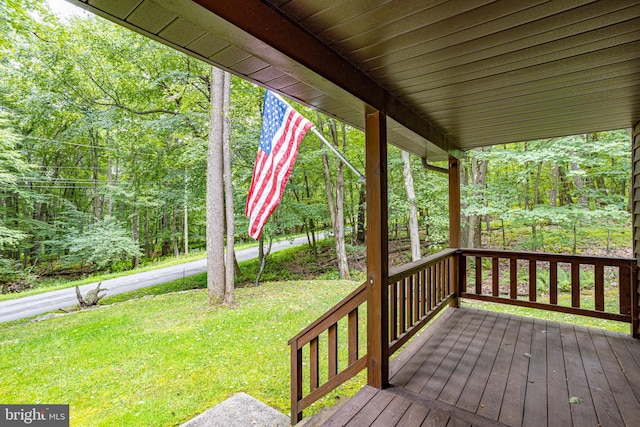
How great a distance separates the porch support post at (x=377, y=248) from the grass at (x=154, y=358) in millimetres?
1520

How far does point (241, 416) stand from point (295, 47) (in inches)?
123

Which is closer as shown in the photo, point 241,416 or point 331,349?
point 331,349

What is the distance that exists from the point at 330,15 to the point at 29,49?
965 cm

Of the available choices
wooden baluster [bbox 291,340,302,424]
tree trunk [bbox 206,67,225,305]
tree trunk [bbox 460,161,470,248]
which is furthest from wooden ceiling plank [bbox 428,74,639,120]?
tree trunk [bbox 460,161,470,248]

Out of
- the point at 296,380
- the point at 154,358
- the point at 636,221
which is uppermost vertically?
the point at 636,221

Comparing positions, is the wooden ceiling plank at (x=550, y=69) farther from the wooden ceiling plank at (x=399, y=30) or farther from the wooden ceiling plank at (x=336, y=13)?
the wooden ceiling plank at (x=336, y=13)

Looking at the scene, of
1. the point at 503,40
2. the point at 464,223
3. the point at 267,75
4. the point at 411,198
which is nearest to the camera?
the point at 503,40

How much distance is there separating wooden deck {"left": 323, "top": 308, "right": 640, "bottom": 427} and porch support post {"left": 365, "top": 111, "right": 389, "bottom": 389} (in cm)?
21

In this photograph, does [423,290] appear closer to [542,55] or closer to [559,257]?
[559,257]

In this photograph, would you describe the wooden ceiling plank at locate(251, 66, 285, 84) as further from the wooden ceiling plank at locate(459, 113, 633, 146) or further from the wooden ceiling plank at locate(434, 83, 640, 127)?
the wooden ceiling plank at locate(459, 113, 633, 146)

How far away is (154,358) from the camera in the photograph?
429cm

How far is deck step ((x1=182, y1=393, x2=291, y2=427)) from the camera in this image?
2707 mm

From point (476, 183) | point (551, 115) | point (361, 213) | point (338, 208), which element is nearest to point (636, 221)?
point (551, 115)

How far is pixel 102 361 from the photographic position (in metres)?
4.27
